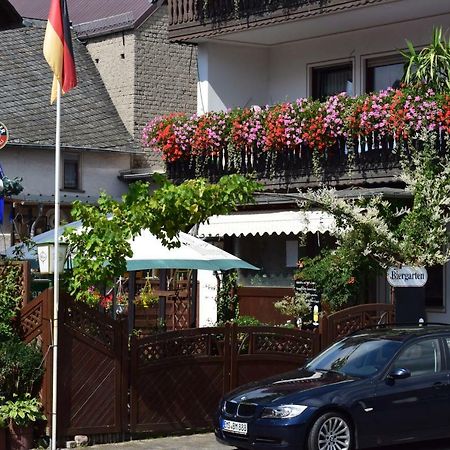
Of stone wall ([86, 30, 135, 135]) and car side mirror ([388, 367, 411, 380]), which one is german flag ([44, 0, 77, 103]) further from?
stone wall ([86, 30, 135, 135])

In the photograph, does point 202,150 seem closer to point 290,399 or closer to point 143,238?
point 143,238

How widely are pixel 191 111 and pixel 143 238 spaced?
1379 centimetres

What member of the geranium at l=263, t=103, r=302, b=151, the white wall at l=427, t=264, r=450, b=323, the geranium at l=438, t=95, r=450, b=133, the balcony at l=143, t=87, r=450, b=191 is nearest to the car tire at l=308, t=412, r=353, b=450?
the balcony at l=143, t=87, r=450, b=191

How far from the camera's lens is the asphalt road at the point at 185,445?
48.2 feet

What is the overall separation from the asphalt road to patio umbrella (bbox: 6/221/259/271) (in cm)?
247

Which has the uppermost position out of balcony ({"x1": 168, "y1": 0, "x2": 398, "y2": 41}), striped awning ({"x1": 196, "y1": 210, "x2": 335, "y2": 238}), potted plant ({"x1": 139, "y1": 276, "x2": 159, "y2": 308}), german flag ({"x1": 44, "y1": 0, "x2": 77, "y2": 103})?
balcony ({"x1": 168, "y1": 0, "x2": 398, "y2": 41})

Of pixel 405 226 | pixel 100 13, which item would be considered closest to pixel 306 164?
pixel 405 226

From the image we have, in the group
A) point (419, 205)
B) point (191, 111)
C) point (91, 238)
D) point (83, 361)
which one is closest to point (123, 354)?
point (83, 361)

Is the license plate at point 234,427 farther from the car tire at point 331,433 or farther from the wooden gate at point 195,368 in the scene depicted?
the wooden gate at point 195,368

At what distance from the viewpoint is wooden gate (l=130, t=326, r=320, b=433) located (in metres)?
15.5

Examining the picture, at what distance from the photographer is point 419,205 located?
56.0 ft

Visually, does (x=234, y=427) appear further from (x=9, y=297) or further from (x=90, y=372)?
(x=9, y=297)

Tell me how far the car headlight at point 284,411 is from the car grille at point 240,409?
0.90ft

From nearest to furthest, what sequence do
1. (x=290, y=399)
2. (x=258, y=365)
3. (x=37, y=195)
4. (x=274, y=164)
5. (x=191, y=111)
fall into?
(x=290, y=399) → (x=258, y=365) → (x=274, y=164) → (x=37, y=195) → (x=191, y=111)
